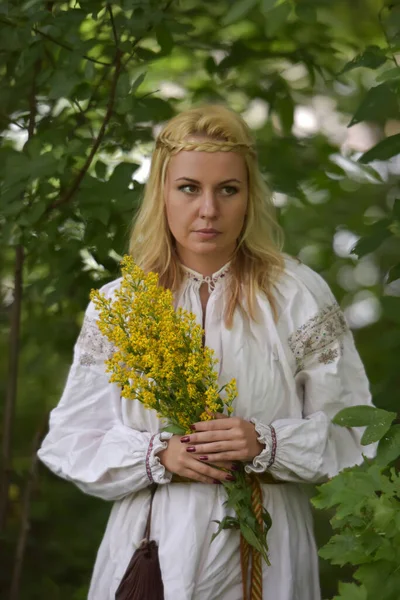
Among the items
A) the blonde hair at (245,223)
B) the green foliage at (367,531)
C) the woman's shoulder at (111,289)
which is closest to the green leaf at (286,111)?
the blonde hair at (245,223)

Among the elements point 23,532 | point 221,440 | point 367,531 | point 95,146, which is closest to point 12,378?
point 23,532

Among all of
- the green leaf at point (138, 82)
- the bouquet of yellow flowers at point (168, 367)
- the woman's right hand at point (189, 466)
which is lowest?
the woman's right hand at point (189, 466)

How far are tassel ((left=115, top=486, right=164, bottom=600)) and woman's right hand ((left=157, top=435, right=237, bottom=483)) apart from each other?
204 millimetres

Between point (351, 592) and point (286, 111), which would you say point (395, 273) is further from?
point (351, 592)

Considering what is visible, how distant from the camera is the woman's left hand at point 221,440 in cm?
217

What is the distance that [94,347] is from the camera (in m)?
2.49

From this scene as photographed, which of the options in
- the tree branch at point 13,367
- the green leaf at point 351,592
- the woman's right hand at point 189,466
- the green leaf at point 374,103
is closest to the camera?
the green leaf at point 351,592

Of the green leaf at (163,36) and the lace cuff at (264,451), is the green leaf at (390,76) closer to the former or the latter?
the lace cuff at (264,451)

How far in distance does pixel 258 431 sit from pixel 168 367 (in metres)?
0.29

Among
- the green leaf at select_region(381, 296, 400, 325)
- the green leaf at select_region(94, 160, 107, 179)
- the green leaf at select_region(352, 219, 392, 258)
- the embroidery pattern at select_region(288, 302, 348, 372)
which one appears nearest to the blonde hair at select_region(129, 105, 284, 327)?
the embroidery pattern at select_region(288, 302, 348, 372)

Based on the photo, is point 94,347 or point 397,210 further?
point 397,210

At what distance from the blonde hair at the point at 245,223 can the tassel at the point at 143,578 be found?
580 millimetres

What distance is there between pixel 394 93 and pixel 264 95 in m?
1.08

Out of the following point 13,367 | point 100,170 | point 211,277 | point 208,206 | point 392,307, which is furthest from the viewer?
point 13,367
